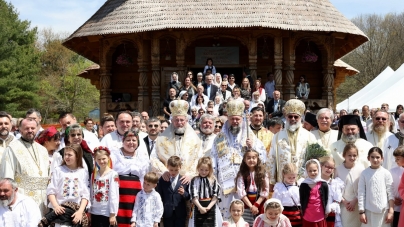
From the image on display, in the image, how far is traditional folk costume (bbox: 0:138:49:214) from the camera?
286 inches

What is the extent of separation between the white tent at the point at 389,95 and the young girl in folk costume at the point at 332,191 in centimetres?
1937

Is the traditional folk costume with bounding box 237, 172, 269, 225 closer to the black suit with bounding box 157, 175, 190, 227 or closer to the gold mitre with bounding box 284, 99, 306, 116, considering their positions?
the black suit with bounding box 157, 175, 190, 227

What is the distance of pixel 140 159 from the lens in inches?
309

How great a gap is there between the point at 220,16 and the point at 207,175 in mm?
10271

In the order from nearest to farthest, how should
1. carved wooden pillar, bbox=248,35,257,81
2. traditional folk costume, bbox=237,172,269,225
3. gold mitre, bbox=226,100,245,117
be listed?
traditional folk costume, bbox=237,172,269,225, gold mitre, bbox=226,100,245,117, carved wooden pillar, bbox=248,35,257,81

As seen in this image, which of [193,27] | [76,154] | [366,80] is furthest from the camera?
[366,80]

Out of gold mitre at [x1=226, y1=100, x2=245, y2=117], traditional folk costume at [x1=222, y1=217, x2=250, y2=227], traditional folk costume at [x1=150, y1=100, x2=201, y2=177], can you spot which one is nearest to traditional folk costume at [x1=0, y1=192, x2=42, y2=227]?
traditional folk costume at [x1=150, y1=100, x2=201, y2=177]

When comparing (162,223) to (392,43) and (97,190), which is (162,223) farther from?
(392,43)

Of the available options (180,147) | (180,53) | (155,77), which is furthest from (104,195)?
(155,77)

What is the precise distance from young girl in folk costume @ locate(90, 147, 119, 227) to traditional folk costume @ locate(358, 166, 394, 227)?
3049mm

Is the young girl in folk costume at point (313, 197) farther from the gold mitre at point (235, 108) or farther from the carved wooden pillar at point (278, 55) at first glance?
the carved wooden pillar at point (278, 55)

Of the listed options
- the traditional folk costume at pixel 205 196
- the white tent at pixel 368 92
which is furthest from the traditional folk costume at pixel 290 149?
the white tent at pixel 368 92

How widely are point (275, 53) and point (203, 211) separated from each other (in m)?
10.9

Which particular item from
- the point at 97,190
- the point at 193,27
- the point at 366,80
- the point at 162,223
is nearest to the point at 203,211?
the point at 162,223
